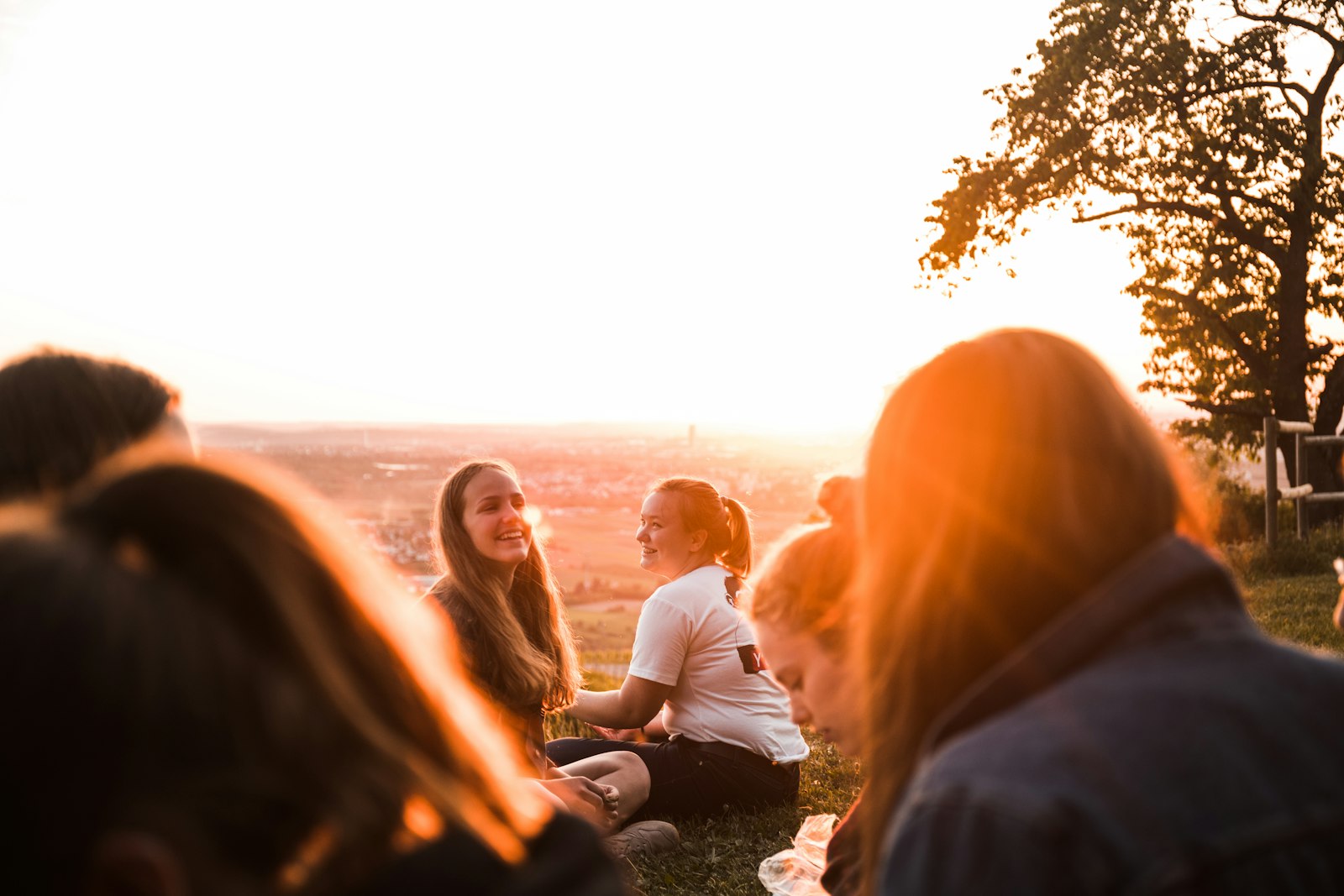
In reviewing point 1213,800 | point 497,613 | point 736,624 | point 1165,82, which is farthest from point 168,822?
point 1165,82

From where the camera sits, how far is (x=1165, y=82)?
1631 centimetres

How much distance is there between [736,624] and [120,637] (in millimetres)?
4492

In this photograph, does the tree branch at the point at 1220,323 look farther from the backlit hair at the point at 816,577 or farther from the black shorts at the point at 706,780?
the backlit hair at the point at 816,577

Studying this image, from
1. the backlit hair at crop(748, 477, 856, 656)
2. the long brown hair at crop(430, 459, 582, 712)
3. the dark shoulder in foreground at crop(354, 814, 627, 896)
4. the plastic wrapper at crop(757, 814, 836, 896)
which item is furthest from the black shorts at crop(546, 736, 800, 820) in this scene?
the dark shoulder in foreground at crop(354, 814, 627, 896)

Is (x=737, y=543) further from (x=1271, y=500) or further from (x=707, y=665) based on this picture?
(x=1271, y=500)

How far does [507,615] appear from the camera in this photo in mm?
4676

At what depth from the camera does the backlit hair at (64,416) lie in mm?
2047

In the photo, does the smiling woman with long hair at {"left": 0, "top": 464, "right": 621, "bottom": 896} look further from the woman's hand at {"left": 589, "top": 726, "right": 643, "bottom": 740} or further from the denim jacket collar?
the woman's hand at {"left": 589, "top": 726, "right": 643, "bottom": 740}

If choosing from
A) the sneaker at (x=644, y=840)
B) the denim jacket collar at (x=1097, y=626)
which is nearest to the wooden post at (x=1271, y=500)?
the sneaker at (x=644, y=840)

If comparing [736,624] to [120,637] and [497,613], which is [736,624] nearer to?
[497,613]

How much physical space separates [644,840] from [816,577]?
274 centimetres

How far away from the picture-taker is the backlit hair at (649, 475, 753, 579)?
17.9 feet

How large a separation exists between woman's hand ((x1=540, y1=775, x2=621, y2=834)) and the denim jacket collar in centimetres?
343

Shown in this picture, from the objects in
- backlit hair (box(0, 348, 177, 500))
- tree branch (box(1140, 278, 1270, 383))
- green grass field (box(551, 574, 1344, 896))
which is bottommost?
green grass field (box(551, 574, 1344, 896))
